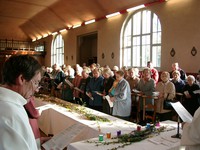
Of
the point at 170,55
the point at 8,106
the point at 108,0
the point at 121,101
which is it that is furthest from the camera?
the point at 108,0

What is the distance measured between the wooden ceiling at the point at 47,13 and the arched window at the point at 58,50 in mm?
954

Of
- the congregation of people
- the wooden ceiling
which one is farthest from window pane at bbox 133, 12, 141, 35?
the congregation of people

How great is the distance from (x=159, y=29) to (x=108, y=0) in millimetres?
3138

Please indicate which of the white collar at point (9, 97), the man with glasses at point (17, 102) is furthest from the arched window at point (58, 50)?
the white collar at point (9, 97)

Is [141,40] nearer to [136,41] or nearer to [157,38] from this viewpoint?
[136,41]

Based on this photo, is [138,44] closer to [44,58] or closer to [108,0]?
[108,0]

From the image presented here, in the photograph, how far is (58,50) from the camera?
20000 millimetres

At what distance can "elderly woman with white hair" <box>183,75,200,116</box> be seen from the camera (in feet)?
17.4

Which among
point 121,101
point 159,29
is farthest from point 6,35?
point 121,101

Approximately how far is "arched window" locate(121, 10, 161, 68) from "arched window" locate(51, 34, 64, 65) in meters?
8.27

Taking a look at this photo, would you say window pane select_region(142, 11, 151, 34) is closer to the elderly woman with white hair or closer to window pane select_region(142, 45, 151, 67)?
window pane select_region(142, 45, 151, 67)

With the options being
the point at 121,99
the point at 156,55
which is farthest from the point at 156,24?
the point at 121,99

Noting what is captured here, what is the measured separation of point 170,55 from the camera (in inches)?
379

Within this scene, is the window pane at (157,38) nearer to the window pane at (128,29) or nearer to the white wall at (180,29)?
the white wall at (180,29)
